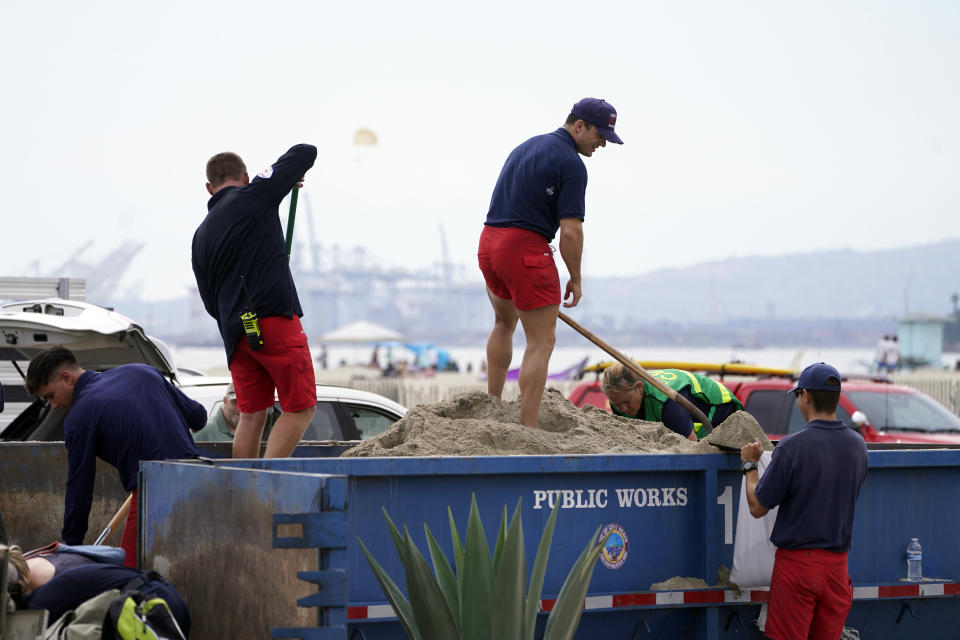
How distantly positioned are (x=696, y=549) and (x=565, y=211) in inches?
81.8

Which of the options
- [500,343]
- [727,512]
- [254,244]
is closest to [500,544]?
[727,512]

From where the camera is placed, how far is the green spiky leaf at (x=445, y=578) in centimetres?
427

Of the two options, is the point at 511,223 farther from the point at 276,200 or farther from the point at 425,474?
the point at 425,474

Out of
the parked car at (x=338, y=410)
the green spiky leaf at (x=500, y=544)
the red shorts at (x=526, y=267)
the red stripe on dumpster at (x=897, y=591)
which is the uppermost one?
the red shorts at (x=526, y=267)

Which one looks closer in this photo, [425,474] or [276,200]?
[425,474]

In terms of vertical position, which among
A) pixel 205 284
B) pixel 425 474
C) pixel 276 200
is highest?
pixel 276 200

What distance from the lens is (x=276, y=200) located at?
599 centimetres

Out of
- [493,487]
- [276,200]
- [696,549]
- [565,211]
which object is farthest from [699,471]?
[276,200]

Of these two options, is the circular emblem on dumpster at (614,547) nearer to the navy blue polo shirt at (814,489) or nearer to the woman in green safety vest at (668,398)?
the navy blue polo shirt at (814,489)

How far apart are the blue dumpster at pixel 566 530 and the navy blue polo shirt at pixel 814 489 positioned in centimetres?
24

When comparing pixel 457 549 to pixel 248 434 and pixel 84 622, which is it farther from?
pixel 248 434

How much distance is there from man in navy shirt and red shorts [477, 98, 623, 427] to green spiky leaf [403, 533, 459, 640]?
7.37 feet

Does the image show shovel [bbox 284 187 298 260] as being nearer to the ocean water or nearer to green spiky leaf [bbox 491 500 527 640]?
green spiky leaf [bbox 491 500 527 640]

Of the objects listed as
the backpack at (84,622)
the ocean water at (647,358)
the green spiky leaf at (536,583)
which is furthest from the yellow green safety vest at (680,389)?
the ocean water at (647,358)
